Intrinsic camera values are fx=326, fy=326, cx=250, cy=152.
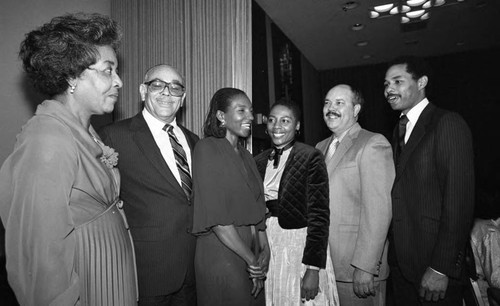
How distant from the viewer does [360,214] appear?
6.67ft

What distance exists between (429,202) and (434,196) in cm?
4

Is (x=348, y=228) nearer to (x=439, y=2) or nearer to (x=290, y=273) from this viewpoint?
(x=290, y=273)

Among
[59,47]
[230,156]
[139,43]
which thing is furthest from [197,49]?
[59,47]

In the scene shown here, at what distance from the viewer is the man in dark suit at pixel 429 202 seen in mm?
1766

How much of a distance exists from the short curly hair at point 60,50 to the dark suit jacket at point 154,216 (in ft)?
1.98

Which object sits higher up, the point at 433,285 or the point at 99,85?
the point at 99,85

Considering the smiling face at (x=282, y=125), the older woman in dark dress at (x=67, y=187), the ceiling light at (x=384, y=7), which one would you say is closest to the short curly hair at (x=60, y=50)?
the older woman in dark dress at (x=67, y=187)

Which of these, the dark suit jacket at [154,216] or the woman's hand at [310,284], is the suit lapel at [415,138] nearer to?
the woman's hand at [310,284]

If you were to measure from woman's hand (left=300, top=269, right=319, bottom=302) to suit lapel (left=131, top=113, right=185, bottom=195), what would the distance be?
87 cm

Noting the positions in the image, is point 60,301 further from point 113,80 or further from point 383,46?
point 383,46

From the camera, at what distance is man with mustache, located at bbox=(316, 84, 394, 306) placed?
6.37 ft

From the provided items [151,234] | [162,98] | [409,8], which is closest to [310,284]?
[151,234]

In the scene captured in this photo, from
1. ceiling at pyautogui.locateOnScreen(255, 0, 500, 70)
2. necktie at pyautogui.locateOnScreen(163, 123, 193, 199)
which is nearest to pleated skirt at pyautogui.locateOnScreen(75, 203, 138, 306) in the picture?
necktie at pyautogui.locateOnScreen(163, 123, 193, 199)

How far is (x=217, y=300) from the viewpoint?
1.69 m
